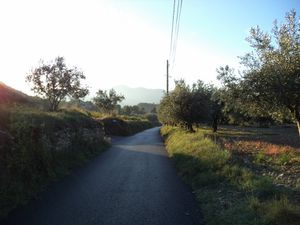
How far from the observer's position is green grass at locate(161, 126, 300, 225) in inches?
297

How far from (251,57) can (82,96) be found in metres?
17.4

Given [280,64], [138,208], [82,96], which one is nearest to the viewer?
[138,208]

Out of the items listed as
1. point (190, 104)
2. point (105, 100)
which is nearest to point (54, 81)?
point (190, 104)

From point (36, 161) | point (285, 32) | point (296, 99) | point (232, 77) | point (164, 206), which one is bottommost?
point (164, 206)

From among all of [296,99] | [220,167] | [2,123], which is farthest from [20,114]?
[296,99]

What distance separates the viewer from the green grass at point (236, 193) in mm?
7555

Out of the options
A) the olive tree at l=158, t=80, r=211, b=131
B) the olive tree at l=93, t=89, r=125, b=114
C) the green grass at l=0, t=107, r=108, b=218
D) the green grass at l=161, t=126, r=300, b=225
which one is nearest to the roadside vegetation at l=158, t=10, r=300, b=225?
the green grass at l=161, t=126, r=300, b=225

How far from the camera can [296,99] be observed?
16172 mm

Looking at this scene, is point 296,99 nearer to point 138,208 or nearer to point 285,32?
point 285,32

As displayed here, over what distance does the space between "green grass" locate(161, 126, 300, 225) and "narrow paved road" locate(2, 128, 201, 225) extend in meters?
0.52

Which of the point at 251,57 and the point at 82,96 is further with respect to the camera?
the point at 82,96

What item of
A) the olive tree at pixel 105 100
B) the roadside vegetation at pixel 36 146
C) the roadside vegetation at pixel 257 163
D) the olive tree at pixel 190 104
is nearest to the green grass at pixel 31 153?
the roadside vegetation at pixel 36 146

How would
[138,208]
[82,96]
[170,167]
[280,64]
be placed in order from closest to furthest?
[138,208], [280,64], [170,167], [82,96]

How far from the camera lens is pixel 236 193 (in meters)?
9.99
